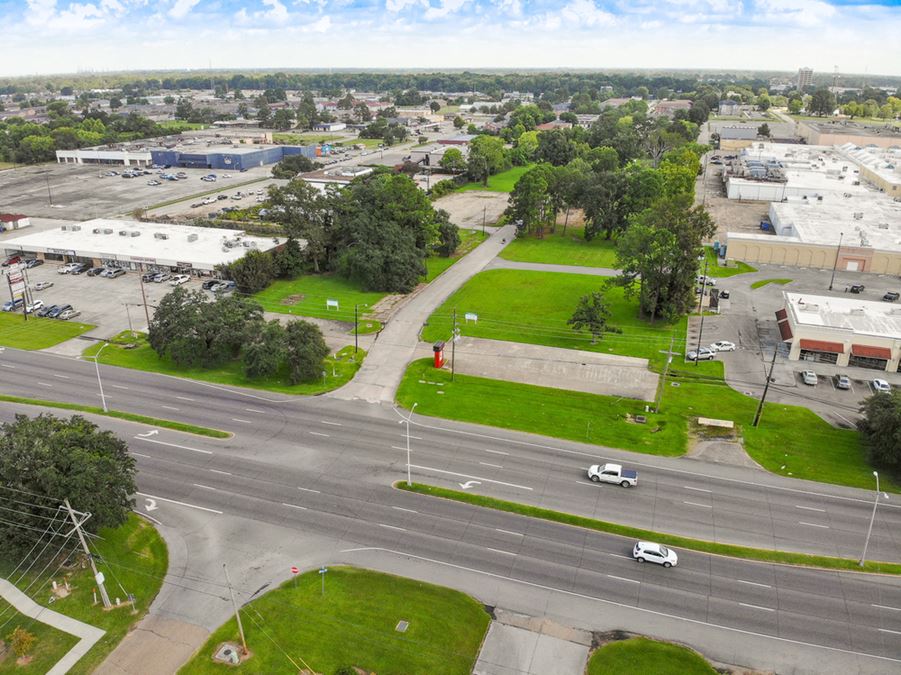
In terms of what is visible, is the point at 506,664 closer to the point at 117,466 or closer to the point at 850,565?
the point at 850,565

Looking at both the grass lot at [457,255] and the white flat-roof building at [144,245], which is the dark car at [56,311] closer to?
the white flat-roof building at [144,245]

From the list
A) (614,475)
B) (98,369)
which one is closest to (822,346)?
(614,475)

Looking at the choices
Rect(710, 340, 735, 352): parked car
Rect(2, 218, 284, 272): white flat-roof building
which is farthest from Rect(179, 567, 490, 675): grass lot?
Rect(2, 218, 284, 272): white flat-roof building

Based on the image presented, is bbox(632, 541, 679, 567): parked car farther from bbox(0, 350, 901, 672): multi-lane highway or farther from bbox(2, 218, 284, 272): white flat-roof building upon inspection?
bbox(2, 218, 284, 272): white flat-roof building

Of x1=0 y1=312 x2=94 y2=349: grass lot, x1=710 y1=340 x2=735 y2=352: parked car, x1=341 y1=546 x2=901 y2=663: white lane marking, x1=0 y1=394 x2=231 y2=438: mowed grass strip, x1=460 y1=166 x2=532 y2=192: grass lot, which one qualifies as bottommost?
x1=341 y1=546 x2=901 y2=663: white lane marking

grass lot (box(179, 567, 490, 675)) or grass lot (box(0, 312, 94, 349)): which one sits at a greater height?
grass lot (box(0, 312, 94, 349))

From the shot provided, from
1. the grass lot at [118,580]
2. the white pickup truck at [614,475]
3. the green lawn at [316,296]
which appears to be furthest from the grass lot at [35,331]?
the white pickup truck at [614,475]

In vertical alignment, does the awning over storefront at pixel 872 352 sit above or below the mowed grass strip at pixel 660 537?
above
